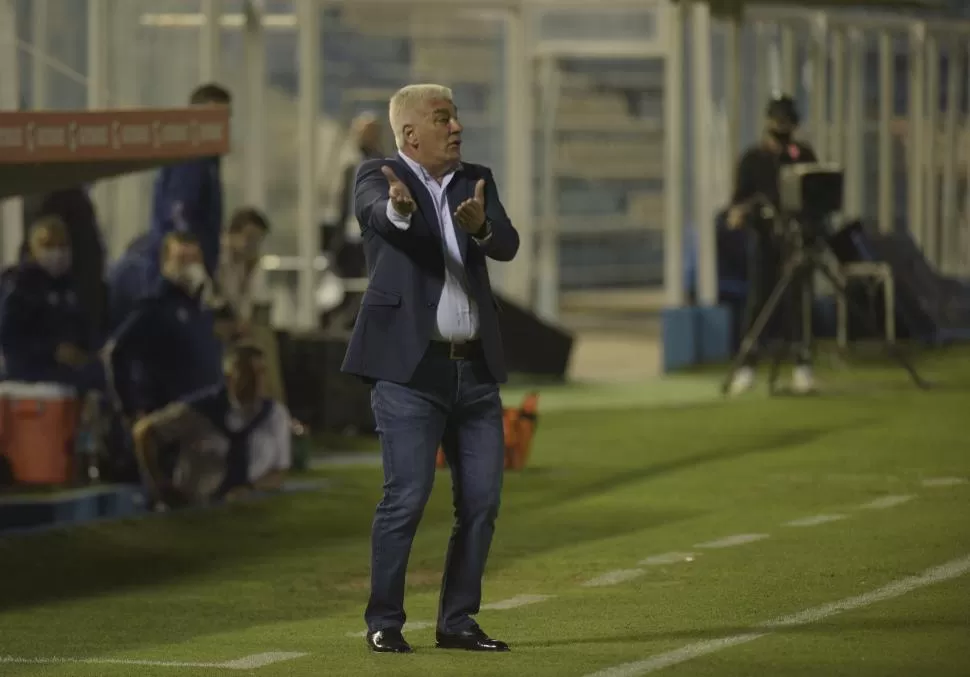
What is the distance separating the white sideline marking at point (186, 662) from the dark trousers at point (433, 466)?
31 centimetres

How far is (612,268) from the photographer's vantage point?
102 ft

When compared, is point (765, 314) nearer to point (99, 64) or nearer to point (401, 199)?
point (99, 64)

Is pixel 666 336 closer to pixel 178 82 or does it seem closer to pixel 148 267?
pixel 178 82

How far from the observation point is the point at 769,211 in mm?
17688

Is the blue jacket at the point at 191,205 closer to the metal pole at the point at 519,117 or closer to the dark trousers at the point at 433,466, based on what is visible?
the dark trousers at the point at 433,466

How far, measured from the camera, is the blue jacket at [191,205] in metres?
14.2

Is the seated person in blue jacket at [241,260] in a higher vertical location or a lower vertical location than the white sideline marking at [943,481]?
higher

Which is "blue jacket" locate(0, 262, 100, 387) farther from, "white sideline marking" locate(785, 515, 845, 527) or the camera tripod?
the camera tripod

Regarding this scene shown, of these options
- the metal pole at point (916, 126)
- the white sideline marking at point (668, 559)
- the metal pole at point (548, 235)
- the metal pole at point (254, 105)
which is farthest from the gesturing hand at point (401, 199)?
the metal pole at point (916, 126)

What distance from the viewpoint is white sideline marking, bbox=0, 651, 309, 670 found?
7.78 m

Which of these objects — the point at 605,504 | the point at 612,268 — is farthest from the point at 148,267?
the point at 612,268

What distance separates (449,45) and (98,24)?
11.3 metres

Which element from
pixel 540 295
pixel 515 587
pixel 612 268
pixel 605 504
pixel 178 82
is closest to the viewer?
pixel 515 587

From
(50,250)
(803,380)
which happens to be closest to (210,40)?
(803,380)
